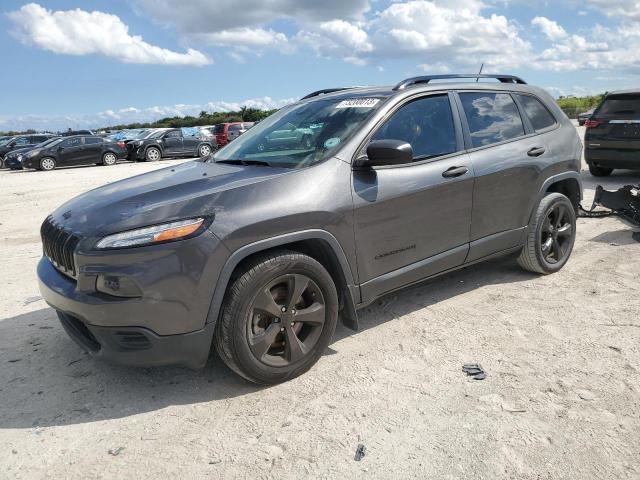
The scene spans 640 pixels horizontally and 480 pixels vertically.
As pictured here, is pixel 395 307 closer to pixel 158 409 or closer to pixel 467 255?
pixel 467 255

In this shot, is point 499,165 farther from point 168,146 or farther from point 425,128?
point 168,146

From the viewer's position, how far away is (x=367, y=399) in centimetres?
297

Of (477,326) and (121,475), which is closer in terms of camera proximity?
(121,475)

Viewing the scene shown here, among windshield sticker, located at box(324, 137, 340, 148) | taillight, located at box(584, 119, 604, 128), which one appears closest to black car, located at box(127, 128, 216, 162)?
taillight, located at box(584, 119, 604, 128)

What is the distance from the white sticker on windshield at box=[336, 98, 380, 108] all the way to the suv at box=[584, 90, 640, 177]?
7835mm

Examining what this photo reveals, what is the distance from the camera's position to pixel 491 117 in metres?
4.35

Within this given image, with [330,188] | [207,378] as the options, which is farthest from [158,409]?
[330,188]

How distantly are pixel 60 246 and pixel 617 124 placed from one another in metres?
9.90

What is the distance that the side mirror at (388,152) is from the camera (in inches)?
126

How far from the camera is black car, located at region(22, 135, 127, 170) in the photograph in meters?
20.9

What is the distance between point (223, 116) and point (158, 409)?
59777mm

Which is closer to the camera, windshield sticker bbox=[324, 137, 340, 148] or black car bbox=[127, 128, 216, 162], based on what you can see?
windshield sticker bbox=[324, 137, 340, 148]

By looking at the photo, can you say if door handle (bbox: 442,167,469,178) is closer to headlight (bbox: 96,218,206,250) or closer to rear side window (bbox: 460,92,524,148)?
rear side window (bbox: 460,92,524,148)

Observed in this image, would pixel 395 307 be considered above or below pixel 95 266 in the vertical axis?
below
